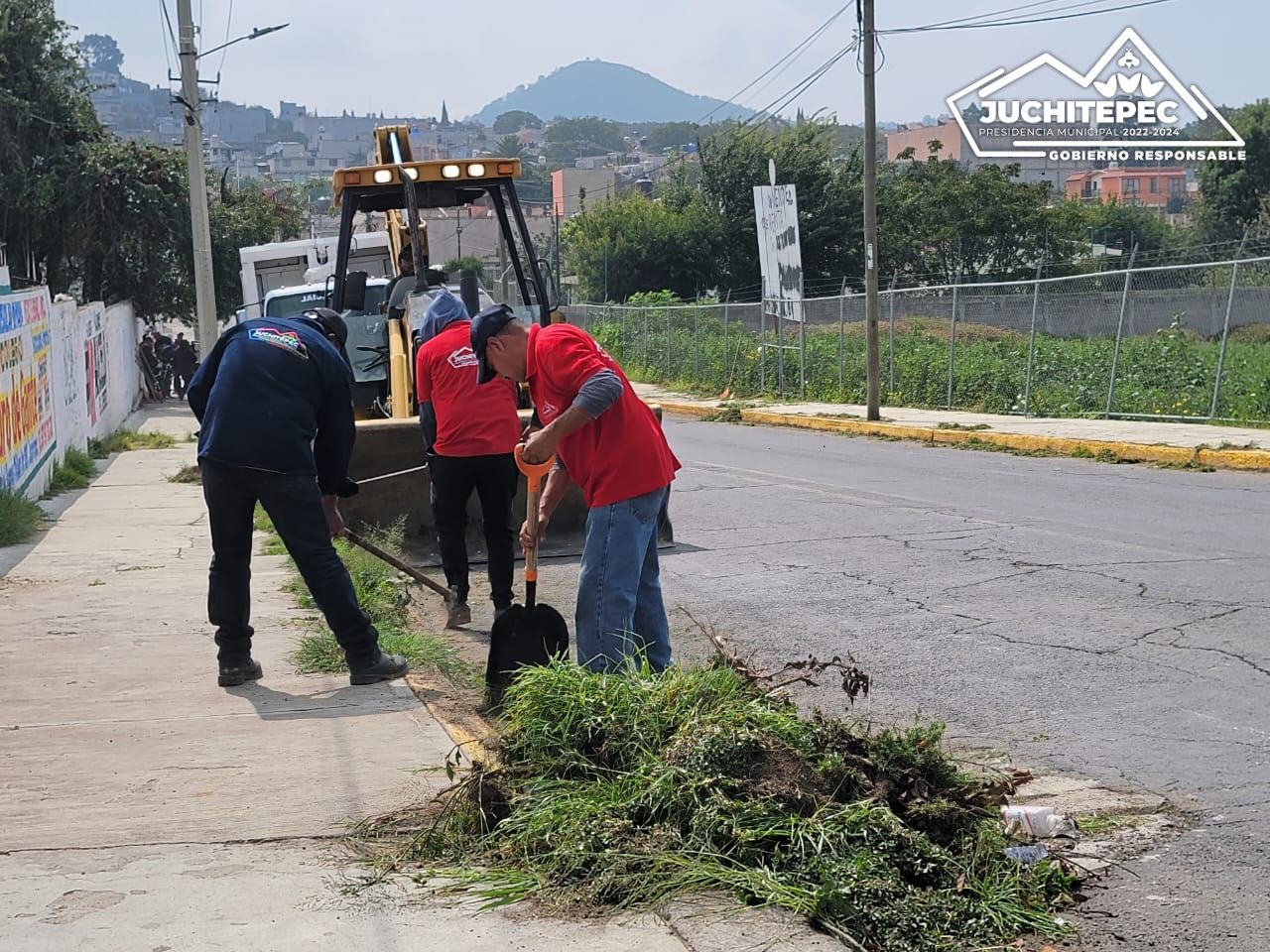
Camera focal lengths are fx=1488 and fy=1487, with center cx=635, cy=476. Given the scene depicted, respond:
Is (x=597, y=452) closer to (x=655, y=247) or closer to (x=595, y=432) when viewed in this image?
(x=595, y=432)

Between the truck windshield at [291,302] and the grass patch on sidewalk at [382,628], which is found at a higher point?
the truck windshield at [291,302]

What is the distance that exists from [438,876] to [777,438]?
18.7 metres

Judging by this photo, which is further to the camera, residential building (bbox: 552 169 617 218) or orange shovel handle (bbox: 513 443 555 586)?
residential building (bbox: 552 169 617 218)

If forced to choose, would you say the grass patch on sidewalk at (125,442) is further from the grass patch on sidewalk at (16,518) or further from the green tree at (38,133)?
the green tree at (38,133)

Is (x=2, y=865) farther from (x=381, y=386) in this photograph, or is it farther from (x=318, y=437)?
(x=381, y=386)

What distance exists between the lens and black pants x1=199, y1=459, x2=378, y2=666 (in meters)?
6.75

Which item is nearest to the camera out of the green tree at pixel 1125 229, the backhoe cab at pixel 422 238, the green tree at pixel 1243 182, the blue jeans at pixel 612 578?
the blue jeans at pixel 612 578

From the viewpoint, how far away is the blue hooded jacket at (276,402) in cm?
673

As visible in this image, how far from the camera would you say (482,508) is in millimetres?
8766

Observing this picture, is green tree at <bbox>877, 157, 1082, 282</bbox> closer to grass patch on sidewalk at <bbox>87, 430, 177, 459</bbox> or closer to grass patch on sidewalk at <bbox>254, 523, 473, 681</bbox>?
grass patch on sidewalk at <bbox>87, 430, 177, 459</bbox>

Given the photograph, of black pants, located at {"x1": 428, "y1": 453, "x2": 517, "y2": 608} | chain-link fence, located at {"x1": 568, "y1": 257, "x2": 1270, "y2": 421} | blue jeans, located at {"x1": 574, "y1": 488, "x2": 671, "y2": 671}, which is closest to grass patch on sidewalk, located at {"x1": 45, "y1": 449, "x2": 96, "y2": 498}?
black pants, located at {"x1": 428, "y1": 453, "x2": 517, "y2": 608}

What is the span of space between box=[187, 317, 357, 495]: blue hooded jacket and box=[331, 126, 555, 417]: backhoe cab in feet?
15.7

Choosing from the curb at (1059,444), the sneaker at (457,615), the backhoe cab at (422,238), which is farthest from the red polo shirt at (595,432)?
the curb at (1059,444)

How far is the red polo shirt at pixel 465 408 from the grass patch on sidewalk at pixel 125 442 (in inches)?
569
